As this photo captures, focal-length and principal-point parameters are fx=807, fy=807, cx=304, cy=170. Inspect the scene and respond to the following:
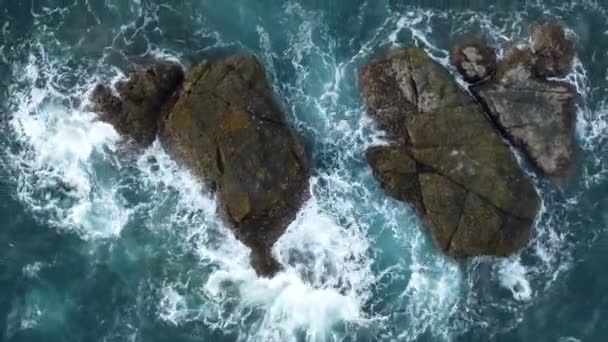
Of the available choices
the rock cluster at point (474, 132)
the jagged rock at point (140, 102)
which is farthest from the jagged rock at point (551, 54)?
the jagged rock at point (140, 102)

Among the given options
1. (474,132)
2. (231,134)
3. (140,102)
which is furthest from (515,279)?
(140,102)

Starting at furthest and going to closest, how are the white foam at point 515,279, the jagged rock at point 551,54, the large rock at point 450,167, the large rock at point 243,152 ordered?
the jagged rock at point 551,54 < the white foam at point 515,279 < the large rock at point 243,152 < the large rock at point 450,167

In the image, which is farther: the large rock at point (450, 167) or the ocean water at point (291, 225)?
the ocean water at point (291, 225)

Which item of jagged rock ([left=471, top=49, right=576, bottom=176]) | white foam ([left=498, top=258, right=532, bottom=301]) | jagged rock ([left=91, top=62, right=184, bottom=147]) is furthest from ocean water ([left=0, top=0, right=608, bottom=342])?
jagged rock ([left=471, top=49, right=576, bottom=176])

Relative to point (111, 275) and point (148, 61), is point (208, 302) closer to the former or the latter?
point (111, 275)

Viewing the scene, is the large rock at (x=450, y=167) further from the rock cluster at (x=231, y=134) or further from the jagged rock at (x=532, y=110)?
the rock cluster at (x=231, y=134)

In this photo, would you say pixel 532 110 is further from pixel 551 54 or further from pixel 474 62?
pixel 474 62
